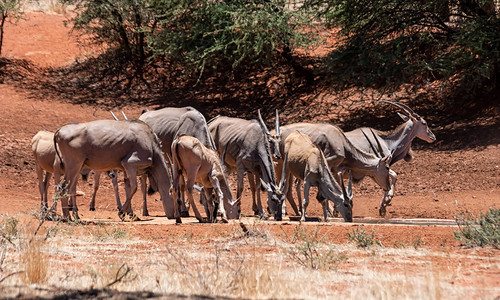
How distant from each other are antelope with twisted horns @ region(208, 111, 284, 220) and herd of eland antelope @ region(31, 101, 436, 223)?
0.07 ft

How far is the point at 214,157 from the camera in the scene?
42.7ft

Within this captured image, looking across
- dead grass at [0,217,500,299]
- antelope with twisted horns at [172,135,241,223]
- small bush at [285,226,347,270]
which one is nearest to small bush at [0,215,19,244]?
Answer: dead grass at [0,217,500,299]

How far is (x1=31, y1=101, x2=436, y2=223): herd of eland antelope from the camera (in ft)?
41.7

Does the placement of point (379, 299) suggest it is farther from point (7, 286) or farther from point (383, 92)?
point (383, 92)

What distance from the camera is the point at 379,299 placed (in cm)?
571

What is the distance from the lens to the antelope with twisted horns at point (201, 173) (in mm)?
12375

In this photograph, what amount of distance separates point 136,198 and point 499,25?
11.7 m

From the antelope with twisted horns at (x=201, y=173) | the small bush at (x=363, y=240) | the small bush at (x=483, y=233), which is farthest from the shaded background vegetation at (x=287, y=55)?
the small bush at (x=363, y=240)

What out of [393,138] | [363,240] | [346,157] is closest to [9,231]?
[363,240]

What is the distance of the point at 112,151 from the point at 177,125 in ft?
9.26

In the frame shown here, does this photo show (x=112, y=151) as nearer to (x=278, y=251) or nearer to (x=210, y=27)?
(x=278, y=251)

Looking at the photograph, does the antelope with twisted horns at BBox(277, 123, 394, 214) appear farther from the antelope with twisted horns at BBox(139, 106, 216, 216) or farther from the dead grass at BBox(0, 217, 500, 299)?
the dead grass at BBox(0, 217, 500, 299)

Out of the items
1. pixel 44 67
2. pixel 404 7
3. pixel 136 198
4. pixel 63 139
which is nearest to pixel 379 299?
pixel 63 139

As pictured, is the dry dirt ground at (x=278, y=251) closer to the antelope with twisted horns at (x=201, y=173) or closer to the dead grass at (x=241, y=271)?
the dead grass at (x=241, y=271)
